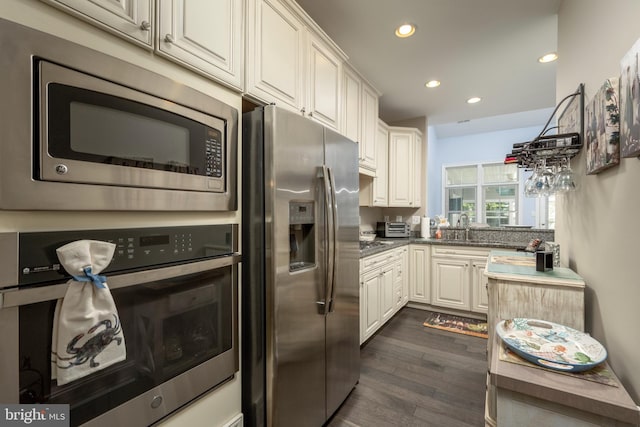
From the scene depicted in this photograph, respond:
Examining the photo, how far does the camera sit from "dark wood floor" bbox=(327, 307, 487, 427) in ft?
5.64

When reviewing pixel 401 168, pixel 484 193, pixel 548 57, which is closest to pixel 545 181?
pixel 548 57

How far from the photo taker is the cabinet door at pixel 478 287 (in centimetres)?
324

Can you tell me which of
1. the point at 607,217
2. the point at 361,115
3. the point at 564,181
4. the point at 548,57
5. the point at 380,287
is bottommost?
the point at 380,287

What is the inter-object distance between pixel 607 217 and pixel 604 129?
383 mm

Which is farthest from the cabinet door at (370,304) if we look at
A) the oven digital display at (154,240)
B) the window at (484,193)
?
the window at (484,193)

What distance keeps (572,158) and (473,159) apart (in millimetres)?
5055

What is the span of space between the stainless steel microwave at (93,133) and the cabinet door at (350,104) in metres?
1.54

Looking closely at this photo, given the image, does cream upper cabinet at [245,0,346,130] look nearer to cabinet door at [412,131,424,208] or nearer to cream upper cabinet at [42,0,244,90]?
cream upper cabinet at [42,0,244,90]

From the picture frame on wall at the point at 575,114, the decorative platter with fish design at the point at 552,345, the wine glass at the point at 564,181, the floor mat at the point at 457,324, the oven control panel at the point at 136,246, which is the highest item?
the picture frame on wall at the point at 575,114

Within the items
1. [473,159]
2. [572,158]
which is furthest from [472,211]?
[572,158]

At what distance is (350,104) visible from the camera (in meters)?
2.55

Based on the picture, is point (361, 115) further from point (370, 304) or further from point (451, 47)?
point (370, 304)

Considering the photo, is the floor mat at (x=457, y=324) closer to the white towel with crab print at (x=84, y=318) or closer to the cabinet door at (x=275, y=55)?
the cabinet door at (x=275, y=55)

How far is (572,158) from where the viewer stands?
5.54 ft
